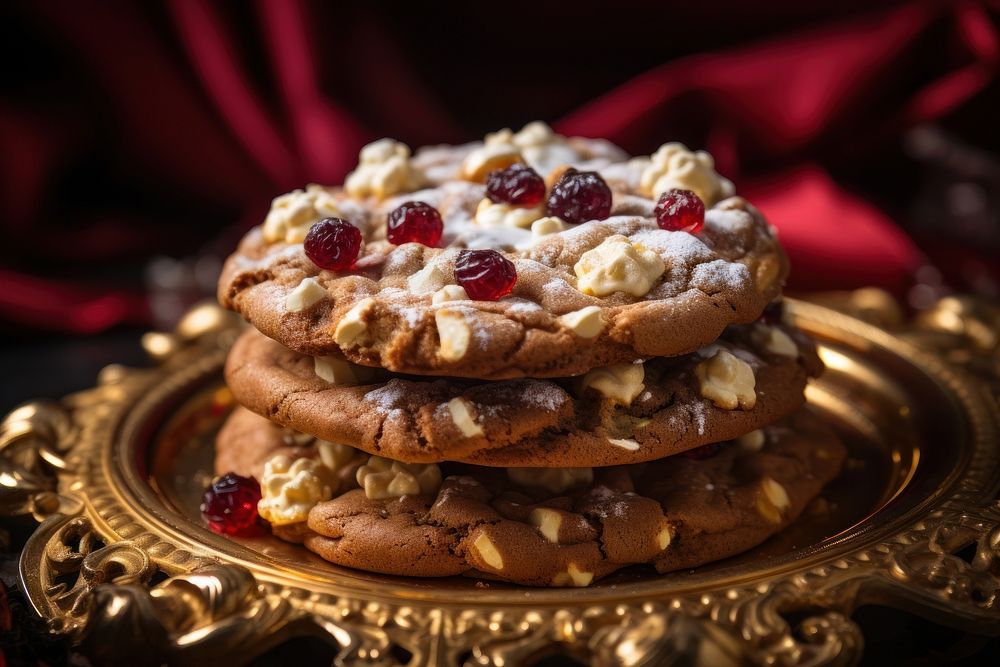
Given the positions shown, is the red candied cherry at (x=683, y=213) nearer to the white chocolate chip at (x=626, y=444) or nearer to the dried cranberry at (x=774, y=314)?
the dried cranberry at (x=774, y=314)

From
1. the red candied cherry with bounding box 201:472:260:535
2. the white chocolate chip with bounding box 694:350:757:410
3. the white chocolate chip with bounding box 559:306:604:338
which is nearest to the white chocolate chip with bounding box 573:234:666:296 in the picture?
the white chocolate chip with bounding box 559:306:604:338

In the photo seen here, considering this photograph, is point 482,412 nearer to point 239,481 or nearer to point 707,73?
point 239,481

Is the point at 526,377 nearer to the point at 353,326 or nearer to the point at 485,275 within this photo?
the point at 485,275

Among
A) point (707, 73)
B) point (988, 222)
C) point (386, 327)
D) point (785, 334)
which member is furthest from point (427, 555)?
point (988, 222)

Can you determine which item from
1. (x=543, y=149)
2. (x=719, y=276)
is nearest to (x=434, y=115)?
(x=543, y=149)

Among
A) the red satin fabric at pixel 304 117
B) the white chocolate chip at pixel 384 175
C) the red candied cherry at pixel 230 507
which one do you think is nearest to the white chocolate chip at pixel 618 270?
the white chocolate chip at pixel 384 175

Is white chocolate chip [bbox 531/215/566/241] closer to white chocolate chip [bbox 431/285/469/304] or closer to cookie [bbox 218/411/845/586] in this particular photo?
white chocolate chip [bbox 431/285/469/304]
